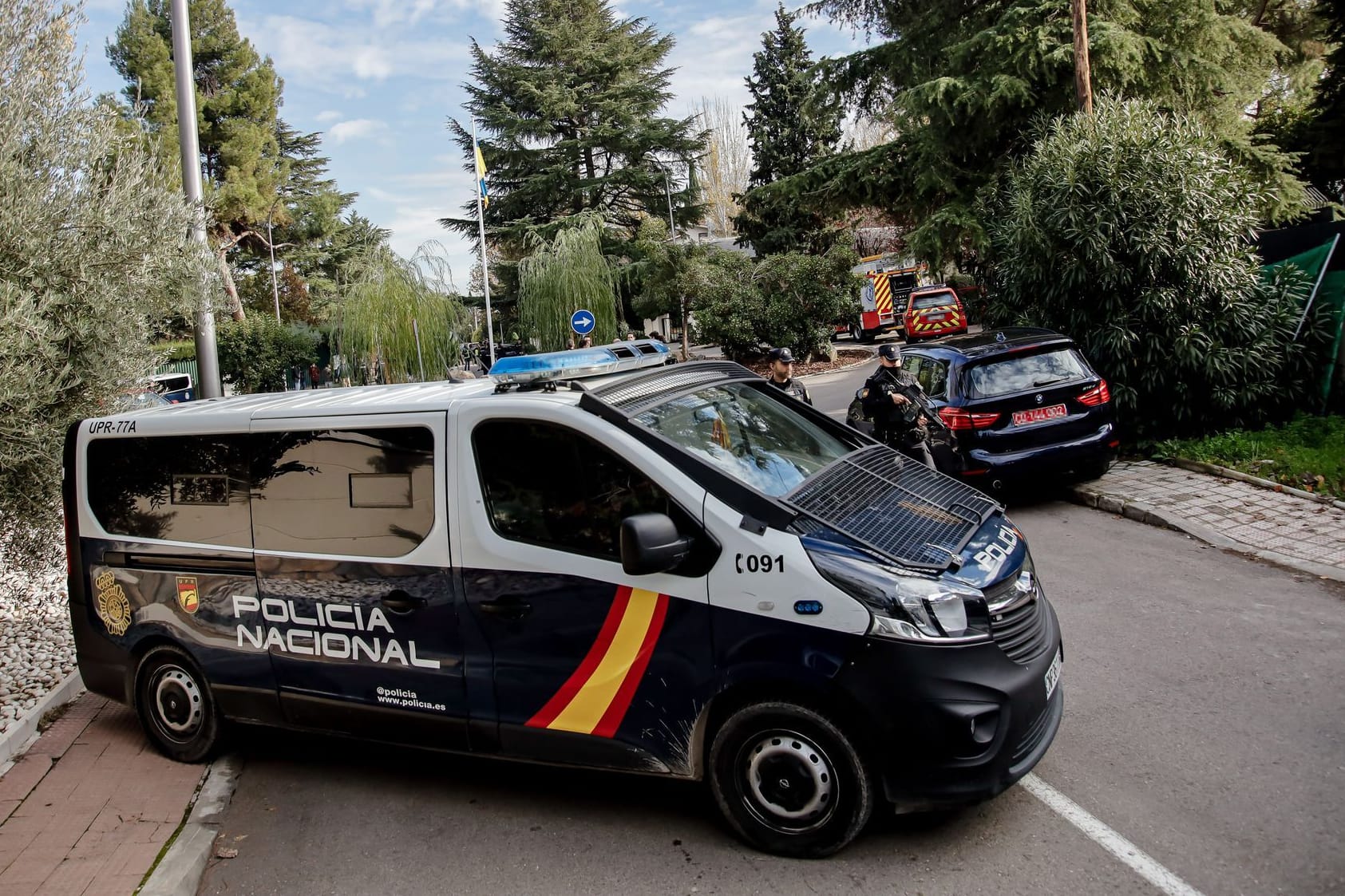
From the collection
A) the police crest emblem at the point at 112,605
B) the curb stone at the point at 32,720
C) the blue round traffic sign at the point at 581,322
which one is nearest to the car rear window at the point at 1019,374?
the police crest emblem at the point at 112,605

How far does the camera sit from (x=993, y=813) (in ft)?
12.4

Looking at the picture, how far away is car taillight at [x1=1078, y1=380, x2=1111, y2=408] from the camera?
884cm

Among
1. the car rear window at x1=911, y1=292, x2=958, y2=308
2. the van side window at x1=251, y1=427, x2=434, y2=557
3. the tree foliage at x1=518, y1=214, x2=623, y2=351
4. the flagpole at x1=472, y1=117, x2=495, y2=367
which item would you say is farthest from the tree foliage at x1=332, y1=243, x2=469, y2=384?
the van side window at x1=251, y1=427, x2=434, y2=557

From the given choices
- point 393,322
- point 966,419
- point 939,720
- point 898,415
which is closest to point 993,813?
point 939,720

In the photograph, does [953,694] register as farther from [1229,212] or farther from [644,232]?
[644,232]

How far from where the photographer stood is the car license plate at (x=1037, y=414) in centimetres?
871

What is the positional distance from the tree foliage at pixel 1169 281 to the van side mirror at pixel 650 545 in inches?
341

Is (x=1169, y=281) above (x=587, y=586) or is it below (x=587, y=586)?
above

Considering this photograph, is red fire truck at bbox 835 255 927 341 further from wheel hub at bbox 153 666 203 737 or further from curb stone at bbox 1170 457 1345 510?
wheel hub at bbox 153 666 203 737

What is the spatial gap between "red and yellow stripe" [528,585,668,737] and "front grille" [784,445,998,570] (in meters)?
0.74

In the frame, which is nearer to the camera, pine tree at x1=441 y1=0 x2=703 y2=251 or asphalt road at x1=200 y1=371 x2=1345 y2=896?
asphalt road at x1=200 y1=371 x2=1345 y2=896

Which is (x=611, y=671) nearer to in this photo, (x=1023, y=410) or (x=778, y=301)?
(x=1023, y=410)

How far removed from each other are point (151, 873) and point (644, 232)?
3076 cm

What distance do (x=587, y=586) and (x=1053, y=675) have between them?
1953 mm
